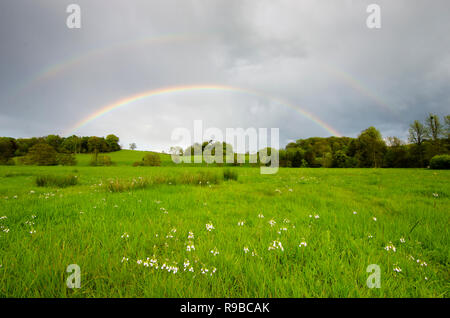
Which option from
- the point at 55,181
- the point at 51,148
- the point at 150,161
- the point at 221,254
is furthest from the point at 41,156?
the point at 221,254

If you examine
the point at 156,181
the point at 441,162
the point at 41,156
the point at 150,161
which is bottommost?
the point at 156,181

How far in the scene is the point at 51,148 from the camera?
53406mm

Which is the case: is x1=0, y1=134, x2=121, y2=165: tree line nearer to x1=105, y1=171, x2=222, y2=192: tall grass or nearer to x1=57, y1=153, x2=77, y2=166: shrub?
x1=57, y1=153, x2=77, y2=166: shrub

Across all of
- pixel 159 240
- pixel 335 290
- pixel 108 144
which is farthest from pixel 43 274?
pixel 108 144

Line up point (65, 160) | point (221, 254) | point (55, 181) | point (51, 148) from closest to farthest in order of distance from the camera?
point (221, 254), point (55, 181), point (51, 148), point (65, 160)

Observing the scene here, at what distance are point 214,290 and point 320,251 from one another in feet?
5.78

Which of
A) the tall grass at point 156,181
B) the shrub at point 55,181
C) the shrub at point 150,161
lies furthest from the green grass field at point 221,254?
the shrub at point 150,161

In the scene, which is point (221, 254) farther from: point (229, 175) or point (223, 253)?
point (229, 175)

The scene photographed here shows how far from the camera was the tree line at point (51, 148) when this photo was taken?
2040 inches

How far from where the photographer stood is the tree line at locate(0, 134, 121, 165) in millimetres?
51812

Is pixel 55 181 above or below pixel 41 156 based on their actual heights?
below

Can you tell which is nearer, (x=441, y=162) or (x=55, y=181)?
(x=55, y=181)
